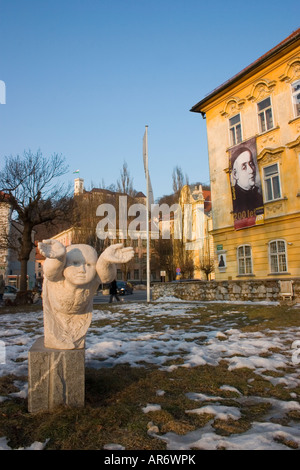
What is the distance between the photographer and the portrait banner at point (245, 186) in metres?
20.0

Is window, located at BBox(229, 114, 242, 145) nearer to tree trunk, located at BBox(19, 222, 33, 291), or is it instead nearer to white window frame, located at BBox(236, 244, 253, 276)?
white window frame, located at BBox(236, 244, 253, 276)

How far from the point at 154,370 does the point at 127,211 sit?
3675 centimetres

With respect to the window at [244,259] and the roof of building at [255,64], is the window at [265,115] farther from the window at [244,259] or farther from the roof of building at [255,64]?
the window at [244,259]

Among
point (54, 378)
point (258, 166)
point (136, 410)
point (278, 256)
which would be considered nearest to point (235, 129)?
A: point (258, 166)

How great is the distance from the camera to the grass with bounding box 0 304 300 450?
263cm

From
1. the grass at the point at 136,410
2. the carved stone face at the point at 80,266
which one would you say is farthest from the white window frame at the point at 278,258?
the carved stone face at the point at 80,266

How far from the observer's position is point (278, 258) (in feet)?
62.5

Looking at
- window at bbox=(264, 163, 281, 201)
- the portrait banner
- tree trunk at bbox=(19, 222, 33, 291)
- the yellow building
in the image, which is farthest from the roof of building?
tree trunk at bbox=(19, 222, 33, 291)

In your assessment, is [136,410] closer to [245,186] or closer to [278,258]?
[278,258]

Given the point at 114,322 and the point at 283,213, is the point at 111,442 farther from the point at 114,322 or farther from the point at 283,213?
the point at 283,213

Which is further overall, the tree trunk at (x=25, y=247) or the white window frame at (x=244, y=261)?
the white window frame at (x=244, y=261)

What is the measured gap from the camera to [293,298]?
1469 centimetres

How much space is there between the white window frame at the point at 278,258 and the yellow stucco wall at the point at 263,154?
7.9 inches

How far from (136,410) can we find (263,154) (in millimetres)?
19041
